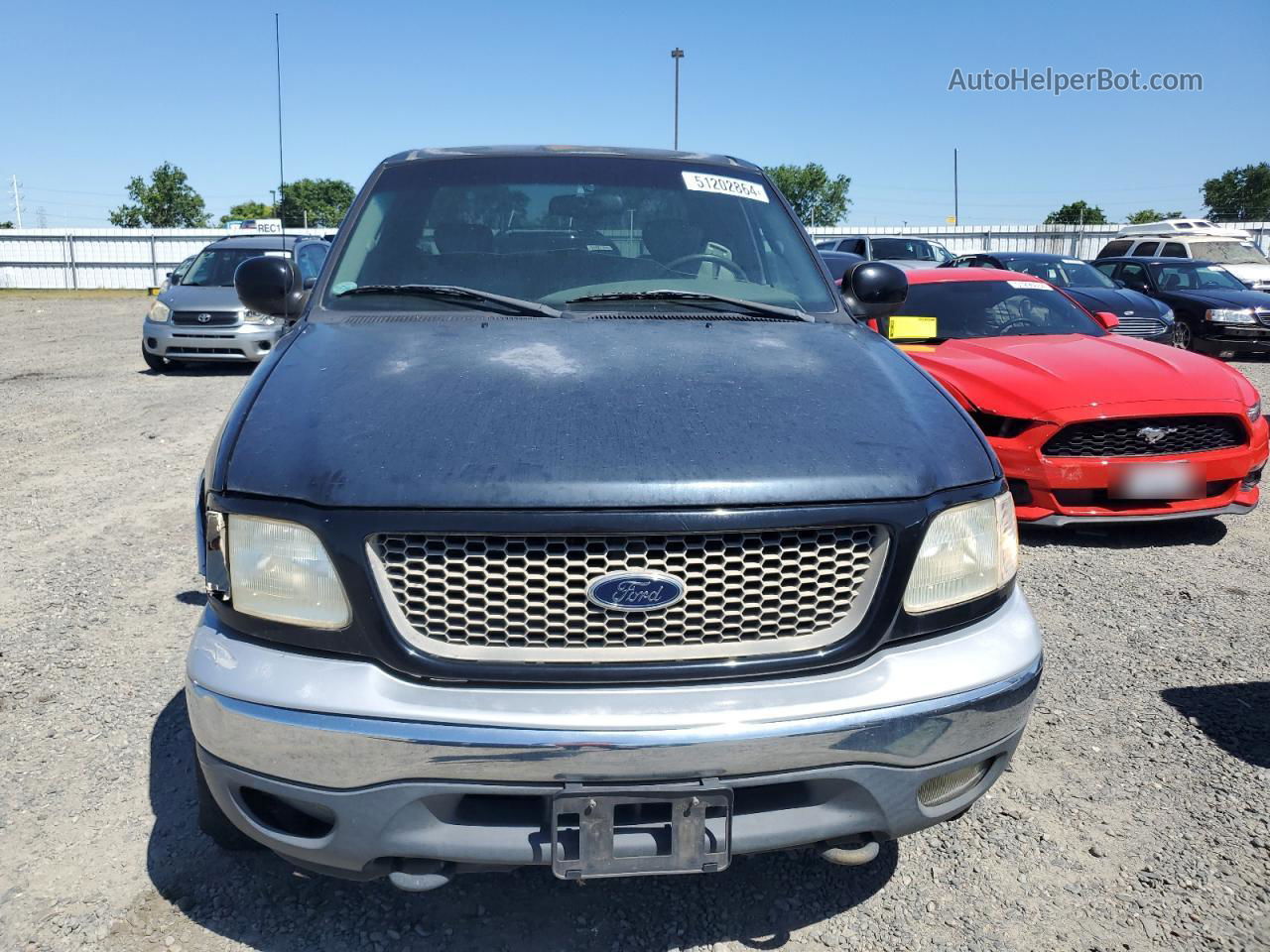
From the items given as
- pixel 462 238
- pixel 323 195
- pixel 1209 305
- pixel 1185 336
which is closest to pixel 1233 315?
pixel 1209 305

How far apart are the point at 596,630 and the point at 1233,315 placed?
13.8 m

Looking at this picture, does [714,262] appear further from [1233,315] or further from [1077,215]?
[1077,215]

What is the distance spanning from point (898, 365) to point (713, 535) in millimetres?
993

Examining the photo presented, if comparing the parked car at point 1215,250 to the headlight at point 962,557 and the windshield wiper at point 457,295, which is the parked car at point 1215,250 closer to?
the windshield wiper at point 457,295

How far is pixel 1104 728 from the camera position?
133 inches

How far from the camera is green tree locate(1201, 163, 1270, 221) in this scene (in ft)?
251

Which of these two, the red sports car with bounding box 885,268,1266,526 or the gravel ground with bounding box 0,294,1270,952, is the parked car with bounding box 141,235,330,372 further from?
the red sports car with bounding box 885,268,1266,526

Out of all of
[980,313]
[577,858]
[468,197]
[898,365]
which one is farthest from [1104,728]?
[980,313]

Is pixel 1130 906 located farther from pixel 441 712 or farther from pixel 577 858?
pixel 441 712

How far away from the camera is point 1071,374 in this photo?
18.6 ft

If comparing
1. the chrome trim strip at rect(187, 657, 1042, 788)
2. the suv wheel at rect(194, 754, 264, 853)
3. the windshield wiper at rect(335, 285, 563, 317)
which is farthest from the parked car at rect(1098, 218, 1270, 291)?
the suv wheel at rect(194, 754, 264, 853)

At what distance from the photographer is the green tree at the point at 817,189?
88.5 meters

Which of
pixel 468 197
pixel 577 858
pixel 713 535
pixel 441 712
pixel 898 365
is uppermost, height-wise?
pixel 468 197

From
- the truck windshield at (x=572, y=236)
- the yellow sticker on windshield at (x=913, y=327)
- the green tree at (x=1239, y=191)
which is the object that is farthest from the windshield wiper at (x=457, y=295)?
the green tree at (x=1239, y=191)
